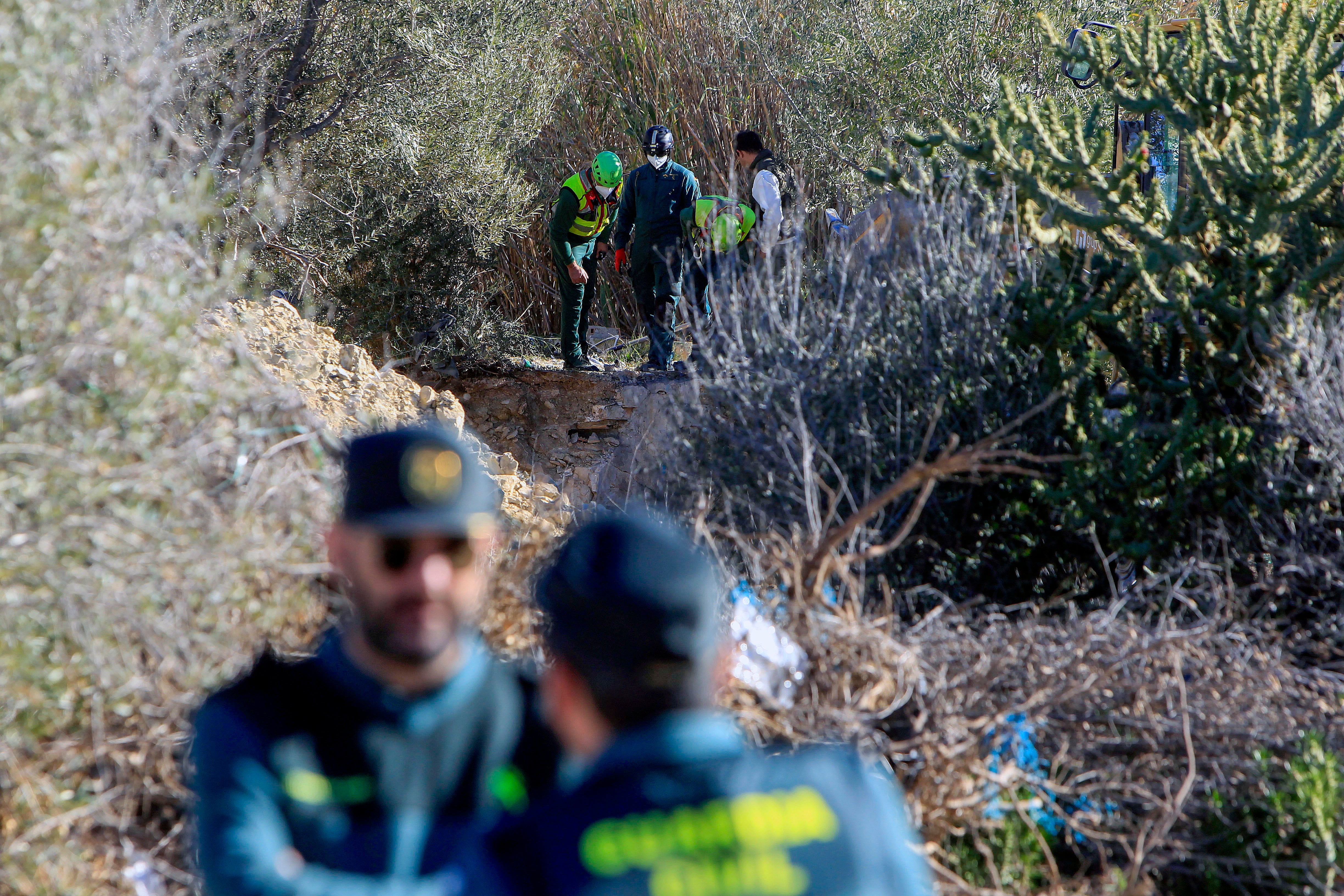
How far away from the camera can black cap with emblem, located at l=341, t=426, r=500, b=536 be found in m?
1.51

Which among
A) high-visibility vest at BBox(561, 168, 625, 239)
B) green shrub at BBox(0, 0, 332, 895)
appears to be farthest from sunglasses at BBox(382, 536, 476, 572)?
high-visibility vest at BBox(561, 168, 625, 239)

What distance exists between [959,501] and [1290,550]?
3.80 feet

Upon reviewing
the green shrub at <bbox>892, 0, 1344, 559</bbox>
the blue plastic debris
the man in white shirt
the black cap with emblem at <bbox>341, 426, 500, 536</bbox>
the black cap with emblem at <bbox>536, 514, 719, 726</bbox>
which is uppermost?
the man in white shirt

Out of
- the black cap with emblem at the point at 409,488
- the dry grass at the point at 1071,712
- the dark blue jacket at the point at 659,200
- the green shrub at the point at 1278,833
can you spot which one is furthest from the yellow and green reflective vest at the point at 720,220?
the black cap with emblem at the point at 409,488

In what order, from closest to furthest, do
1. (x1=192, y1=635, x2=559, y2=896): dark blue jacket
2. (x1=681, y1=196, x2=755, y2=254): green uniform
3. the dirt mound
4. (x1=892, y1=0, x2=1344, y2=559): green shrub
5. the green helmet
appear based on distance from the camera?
(x1=192, y1=635, x2=559, y2=896): dark blue jacket
(x1=892, y1=0, x2=1344, y2=559): green shrub
the dirt mound
(x1=681, y1=196, x2=755, y2=254): green uniform
the green helmet

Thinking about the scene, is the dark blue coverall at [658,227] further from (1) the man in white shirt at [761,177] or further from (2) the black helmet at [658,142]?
(1) the man in white shirt at [761,177]

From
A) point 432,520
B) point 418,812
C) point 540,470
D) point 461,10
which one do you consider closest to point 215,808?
point 418,812

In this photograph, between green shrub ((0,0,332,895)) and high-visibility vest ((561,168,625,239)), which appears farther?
high-visibility vest ((561,168,625,239))

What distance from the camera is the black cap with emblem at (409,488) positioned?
1.51 meters

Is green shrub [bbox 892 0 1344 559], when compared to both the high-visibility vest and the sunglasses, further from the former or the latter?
the high-visibility vest

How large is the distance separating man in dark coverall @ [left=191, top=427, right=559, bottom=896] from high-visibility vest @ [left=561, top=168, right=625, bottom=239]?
745 centimetres

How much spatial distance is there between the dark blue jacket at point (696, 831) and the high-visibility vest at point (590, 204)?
795 centimetres

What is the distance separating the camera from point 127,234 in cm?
238

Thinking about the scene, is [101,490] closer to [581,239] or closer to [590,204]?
[590,204]
